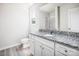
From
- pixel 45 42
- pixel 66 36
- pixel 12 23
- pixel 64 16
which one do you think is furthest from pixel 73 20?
pixel 12 23

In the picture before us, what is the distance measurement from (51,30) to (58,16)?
226 mm

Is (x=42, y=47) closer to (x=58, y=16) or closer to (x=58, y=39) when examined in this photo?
(x=58, y=39)

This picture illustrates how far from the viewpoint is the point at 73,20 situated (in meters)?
1.15

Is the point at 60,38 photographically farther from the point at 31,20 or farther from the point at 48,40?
the point at 31,20

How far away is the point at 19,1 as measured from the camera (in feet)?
3.80

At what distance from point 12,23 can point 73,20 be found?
88 cm

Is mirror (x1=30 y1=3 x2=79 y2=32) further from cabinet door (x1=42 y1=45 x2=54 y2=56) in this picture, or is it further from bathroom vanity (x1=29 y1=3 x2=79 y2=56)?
cabinet door (x1=42 y1=45 x2=54 y2=56)

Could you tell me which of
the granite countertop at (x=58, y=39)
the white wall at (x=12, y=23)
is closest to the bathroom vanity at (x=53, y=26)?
the granite countertop at (x=58, y=39)

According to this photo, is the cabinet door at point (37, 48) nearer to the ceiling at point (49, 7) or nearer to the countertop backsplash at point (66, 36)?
the countertop backsplash at point (66, 36)

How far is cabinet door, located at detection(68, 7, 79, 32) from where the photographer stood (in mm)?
1132

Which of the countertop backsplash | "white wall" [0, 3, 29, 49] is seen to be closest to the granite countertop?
the countertop backsplash

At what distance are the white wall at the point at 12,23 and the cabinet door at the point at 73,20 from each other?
2.05ft

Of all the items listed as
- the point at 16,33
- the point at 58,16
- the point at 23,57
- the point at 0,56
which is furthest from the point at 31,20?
the point at 0,56

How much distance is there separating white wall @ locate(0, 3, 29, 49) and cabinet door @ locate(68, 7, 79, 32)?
2.05 feet
